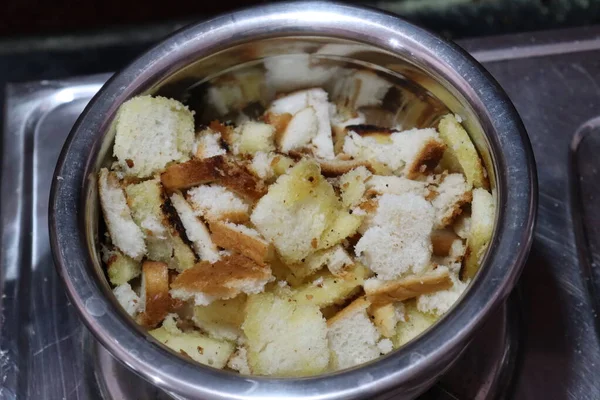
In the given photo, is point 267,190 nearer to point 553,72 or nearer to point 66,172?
point 66,172

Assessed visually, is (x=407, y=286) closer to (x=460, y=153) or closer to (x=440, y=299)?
(x=440, y=299)

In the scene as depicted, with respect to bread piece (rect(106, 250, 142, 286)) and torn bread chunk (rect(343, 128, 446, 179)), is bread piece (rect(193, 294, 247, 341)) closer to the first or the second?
bread piece (rect(106, 250, 142, 286))

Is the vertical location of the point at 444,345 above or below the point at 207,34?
below

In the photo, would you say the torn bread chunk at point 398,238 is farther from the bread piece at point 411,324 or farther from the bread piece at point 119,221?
the bread piece at point 119,221

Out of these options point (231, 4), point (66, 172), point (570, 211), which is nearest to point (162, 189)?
point (66, 172)

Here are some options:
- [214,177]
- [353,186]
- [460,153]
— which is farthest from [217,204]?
[460,153]

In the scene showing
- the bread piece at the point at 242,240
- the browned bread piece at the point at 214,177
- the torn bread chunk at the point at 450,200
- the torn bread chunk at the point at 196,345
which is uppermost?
the browned bread piece at the point at 214,177

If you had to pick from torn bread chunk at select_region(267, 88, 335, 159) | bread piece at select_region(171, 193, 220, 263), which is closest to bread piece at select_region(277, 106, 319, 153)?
torn bread chunk at select_region(267, 88, 335, 159)

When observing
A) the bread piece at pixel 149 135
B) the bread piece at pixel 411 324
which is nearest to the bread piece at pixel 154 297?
the bread piece at pixel 149 135
